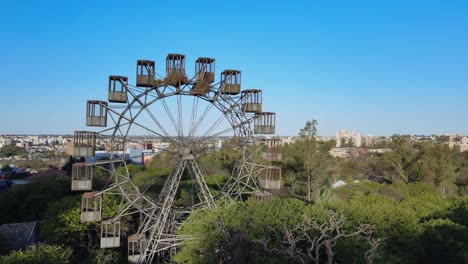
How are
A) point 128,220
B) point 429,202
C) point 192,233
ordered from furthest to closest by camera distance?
point 429,202, point 128,220, point 192,233

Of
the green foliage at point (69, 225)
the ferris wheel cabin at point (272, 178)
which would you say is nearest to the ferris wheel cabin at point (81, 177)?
the green foliage at point (69, 225)

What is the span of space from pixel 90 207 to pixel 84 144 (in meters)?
2.38

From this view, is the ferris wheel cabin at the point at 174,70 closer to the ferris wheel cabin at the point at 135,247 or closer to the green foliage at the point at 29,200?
the ferris wheel cabin at the point at 135,247

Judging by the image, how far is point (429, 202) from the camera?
79.2 feet

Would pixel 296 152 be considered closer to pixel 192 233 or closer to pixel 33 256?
pixel 192 233

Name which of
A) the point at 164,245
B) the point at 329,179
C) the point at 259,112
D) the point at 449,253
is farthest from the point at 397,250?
the point at 329,179

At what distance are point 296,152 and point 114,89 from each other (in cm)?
2499

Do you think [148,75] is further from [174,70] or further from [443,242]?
[443,242]

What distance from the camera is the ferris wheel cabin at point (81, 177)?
1409 cm

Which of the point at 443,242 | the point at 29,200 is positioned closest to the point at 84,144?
the point at 443,242

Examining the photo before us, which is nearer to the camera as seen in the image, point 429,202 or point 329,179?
point 429,202

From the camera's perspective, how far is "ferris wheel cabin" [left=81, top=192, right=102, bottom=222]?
1397 cm

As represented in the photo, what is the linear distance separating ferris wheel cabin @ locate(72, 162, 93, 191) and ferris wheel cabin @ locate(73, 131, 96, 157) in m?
0.41

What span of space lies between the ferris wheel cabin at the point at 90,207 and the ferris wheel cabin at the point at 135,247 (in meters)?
1.57
